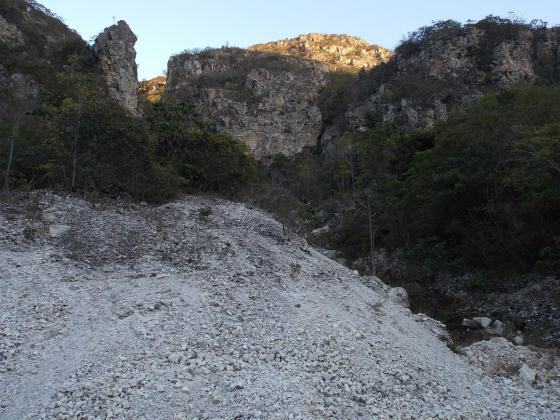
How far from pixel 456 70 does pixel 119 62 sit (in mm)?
40414

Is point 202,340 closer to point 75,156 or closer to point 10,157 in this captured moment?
point 75,156

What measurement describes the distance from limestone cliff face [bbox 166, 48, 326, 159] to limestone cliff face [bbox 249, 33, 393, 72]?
111ft

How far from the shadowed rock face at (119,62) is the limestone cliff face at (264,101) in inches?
786

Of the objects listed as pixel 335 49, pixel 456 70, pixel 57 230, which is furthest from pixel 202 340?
pixel 335 49

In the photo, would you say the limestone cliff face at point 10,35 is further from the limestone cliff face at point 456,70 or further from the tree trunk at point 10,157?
the limestone cliff face at point 456,70

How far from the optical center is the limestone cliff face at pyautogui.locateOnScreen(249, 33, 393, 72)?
113m

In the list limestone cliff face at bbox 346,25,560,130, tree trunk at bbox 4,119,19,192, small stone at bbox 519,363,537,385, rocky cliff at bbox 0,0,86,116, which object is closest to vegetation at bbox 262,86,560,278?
small stone at bbox 519,363,537,385

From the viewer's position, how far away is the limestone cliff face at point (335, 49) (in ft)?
370

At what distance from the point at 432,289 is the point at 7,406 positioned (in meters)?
19.4

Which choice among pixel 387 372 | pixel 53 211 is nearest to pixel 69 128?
pixel 53 211

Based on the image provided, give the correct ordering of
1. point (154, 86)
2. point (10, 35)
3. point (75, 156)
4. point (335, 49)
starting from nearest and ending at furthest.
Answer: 1. point (75, 156)
2. point (10, 35)
3. point (154, 86)
4. point (335, 49)

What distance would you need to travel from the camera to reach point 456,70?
5909 cm

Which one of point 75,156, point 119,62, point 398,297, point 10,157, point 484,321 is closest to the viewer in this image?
point 484,321

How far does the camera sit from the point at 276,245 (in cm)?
1919
